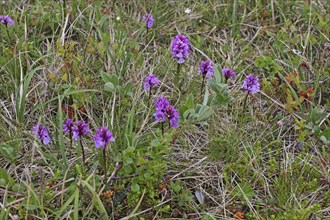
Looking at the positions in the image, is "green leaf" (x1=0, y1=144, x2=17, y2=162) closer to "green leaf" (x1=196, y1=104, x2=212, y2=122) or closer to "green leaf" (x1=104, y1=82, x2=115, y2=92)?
"green leaf" (x1=104, y1=82, x2=115, y2=92)

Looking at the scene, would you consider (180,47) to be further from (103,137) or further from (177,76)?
(103,137)

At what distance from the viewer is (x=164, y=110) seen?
2.15m

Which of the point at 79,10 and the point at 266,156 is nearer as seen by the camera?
the point at 266,156

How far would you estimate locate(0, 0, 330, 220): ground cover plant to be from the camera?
79.7 inches

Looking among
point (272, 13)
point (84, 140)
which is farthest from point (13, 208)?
point (272, 13)

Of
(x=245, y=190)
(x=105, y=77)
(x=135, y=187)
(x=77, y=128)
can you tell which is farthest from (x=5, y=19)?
(x=245, y=190)

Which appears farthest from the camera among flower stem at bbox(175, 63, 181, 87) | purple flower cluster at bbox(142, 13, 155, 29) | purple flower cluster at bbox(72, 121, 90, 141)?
purple flower cluster at bbox(142, 13, 155, 29)

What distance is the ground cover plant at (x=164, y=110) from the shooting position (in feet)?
6.64

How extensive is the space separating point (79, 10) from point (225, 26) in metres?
0.86

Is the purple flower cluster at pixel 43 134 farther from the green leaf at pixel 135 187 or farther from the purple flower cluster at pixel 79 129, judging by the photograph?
the green leaf at pixel 135 187

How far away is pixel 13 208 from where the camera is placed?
194 cm

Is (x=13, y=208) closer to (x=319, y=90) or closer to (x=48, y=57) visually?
(x=48, y=57)

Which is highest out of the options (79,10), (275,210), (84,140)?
(79,10)

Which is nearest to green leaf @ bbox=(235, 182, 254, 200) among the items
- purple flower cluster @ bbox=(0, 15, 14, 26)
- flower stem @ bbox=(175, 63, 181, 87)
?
flower stem @ bbox=(175, 63, 181, 87)
